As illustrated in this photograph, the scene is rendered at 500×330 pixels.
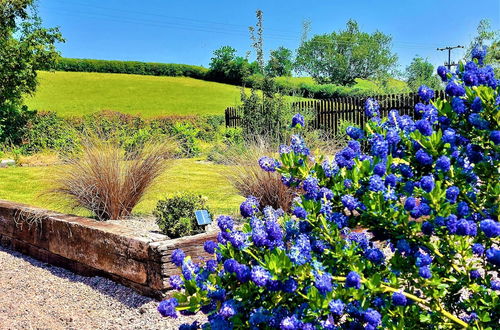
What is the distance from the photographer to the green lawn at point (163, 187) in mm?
5832

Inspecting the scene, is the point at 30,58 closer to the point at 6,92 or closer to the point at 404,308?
the point at 6,92

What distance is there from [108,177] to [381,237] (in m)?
3.60

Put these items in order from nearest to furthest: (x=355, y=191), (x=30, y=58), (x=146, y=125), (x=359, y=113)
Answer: (x=355, y=191) < (x=359, y=113) < (x=30, y=58) < (x=146, y=125)

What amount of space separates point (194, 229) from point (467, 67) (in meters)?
2.59

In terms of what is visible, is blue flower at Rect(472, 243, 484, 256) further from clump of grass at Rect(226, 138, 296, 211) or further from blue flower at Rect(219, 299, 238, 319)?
clump of grass at Rect(226, 138, 296, 211)

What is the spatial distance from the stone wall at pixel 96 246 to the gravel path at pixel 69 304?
10 cm

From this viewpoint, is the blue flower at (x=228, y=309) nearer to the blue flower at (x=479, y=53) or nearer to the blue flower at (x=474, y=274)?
the blue flower at (x=474, y=274)

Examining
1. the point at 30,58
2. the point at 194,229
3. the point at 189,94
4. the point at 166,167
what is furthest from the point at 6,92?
the point at 189,94

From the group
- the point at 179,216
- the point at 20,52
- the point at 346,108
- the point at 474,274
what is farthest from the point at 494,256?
the point at 20,52

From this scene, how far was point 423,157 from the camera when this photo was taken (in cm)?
184

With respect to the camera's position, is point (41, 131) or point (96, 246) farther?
point (41, 131)

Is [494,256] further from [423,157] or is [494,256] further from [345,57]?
[345,57]

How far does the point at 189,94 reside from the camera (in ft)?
146

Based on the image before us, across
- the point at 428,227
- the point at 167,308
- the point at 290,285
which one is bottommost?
the point at 167,308
